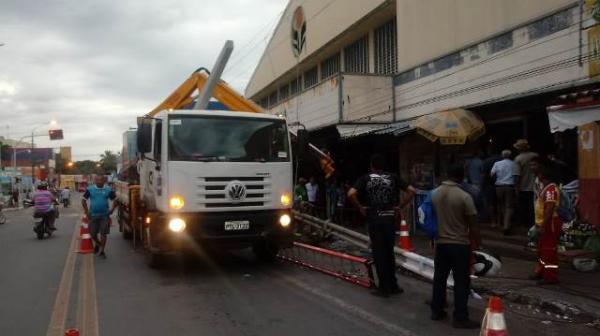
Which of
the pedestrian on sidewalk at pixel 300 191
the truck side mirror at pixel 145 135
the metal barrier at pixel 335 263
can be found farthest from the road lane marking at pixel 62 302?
the pedestrian on sidewalk at pixel 300 191

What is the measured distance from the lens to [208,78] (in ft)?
37.6

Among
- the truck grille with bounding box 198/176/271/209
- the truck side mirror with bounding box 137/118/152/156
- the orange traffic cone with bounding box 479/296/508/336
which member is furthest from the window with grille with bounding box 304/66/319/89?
the orange traffic cone with bounding box 479/296/508/336

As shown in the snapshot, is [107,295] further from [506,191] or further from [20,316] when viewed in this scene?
[506,191]

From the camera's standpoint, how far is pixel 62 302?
7523 millimetres

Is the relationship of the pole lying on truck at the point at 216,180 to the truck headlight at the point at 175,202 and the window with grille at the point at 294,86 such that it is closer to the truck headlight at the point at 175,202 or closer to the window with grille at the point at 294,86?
the truck headlight at the point at 175,202

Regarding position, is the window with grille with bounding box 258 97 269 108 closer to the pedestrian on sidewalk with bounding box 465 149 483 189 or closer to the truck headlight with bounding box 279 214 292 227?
the pedestrian on sidewalk with bounding box 465 149 483 189

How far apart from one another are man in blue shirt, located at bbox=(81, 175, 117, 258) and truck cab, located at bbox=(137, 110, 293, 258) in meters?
2.67

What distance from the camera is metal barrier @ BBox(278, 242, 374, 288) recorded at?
26.9ft

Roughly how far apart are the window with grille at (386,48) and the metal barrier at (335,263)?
9.14 metres

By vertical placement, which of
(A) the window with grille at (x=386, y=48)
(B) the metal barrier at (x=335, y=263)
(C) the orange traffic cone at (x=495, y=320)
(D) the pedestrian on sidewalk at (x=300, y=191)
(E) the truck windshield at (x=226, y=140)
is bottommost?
(B) the metal barrier at (x=335, y=263)

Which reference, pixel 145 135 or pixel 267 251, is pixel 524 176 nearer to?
pixel 267 251

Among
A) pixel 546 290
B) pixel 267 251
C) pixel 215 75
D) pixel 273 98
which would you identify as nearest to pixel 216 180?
pixel 267 251

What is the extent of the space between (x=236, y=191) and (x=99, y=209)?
433cm

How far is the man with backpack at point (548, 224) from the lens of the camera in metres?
7.43
